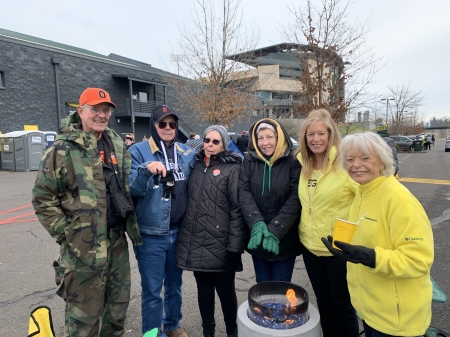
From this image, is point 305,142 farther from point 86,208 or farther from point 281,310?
point 86,208

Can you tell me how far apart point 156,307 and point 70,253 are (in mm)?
884

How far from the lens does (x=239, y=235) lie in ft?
8.60

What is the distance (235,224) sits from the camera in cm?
264

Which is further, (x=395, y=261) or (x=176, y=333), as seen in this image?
(x=176, y=333)

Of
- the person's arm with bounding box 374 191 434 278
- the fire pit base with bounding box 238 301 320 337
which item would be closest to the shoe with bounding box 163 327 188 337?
the fire pit base with bounding box 238 301 320 337

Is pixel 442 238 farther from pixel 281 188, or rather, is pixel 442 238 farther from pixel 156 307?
pixel 156 307

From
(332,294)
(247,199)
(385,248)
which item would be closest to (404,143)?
(332,294)

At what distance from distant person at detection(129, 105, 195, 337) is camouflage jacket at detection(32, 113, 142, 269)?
31 centimetres

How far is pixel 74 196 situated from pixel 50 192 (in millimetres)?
160

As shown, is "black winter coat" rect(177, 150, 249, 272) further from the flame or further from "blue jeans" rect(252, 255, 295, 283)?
the flame

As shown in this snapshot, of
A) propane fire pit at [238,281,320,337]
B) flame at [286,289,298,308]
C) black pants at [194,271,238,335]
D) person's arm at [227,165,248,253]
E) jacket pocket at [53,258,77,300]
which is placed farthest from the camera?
black pants at [194,271,238,335]

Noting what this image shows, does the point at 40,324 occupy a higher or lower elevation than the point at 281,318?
lower

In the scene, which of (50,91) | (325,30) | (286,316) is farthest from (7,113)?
(286,316)

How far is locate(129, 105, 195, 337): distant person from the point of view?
2.62m
